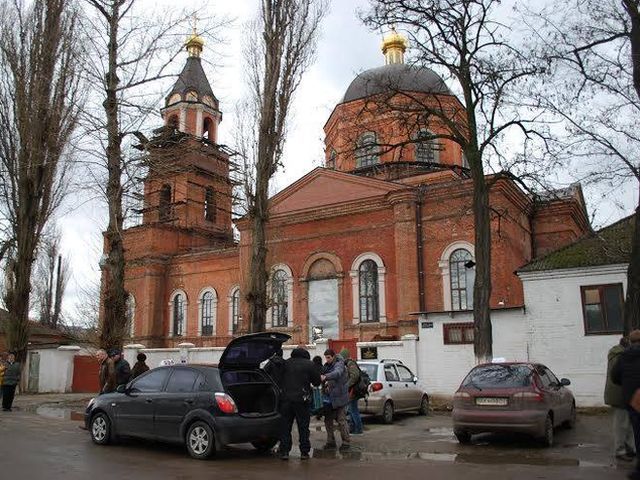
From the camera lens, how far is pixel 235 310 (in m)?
36.9

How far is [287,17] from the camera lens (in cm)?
2073

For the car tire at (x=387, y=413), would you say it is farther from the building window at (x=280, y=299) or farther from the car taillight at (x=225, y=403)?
the building window at (x=280, y=299)

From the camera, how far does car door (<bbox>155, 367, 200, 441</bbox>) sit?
9797 mm

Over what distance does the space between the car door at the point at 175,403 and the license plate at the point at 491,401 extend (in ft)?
16.5

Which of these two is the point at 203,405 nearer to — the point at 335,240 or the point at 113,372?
the point at 113,372

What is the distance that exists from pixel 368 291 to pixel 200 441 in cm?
2082

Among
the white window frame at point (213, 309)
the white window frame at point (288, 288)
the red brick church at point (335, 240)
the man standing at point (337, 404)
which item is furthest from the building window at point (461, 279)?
the man standing at point (337, 404)

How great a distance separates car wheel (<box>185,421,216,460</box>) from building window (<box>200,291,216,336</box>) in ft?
93.8

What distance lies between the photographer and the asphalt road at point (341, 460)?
8.28 meters

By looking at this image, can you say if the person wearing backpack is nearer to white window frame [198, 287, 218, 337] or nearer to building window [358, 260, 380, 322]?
building window [358, 260, 380, 322]

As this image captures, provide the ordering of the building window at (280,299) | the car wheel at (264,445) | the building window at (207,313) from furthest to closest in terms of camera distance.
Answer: the building window at (207,313)
the building window at (280,299)
the car wheel at (264,445)

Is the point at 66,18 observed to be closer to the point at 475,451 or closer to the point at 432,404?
the point at 432,404

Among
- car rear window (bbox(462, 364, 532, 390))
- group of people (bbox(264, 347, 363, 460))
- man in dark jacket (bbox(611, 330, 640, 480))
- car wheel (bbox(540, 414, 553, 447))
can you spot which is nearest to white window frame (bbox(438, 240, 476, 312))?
car rear window (bbox(462, 364, 532, 390))

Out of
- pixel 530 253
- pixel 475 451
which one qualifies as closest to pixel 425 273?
pixel 530 253
